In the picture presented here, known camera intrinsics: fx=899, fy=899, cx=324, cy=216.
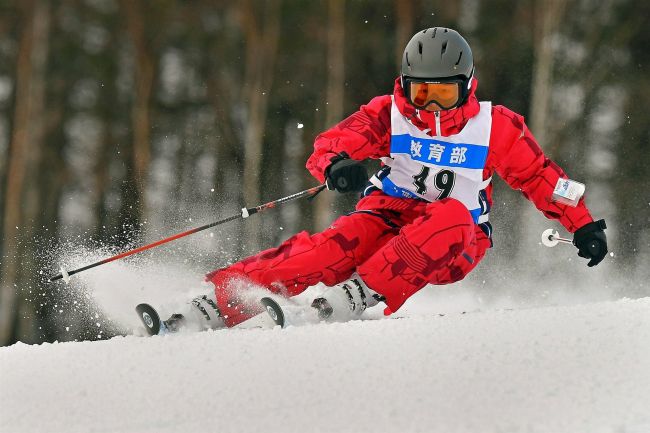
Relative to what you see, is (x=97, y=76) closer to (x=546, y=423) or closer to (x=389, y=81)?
(x=389, y=81)

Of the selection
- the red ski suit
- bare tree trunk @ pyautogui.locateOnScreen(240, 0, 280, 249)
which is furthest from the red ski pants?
bare tree trunk @ pyautogui.locateOnScreen(240, 0, 280, 249)

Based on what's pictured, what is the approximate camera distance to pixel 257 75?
1405cm

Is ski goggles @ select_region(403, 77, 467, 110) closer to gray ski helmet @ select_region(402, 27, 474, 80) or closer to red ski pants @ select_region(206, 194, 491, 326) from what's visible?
gray ski helmet @ select_region(402, 27, 474, 80)

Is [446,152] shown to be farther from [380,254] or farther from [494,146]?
[380,254]

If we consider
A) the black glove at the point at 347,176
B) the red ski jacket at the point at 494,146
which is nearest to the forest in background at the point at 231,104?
the red ski jacket at the point at 494,146

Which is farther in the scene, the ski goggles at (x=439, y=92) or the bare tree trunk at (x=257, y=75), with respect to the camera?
the bare tree trunk at (x=257, y=75)

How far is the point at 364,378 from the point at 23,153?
12061 mm

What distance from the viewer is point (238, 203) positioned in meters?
13.3

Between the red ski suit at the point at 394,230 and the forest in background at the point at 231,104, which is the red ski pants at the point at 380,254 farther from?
the forest in background at the point at 231,104

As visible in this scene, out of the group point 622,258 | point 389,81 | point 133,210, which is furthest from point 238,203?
point 622,258

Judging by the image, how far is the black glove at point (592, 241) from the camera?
4258mm

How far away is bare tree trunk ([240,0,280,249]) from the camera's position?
13.5 meters

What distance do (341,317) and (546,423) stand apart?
1735 millimetres

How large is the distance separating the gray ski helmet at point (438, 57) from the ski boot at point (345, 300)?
1004 millimetres
